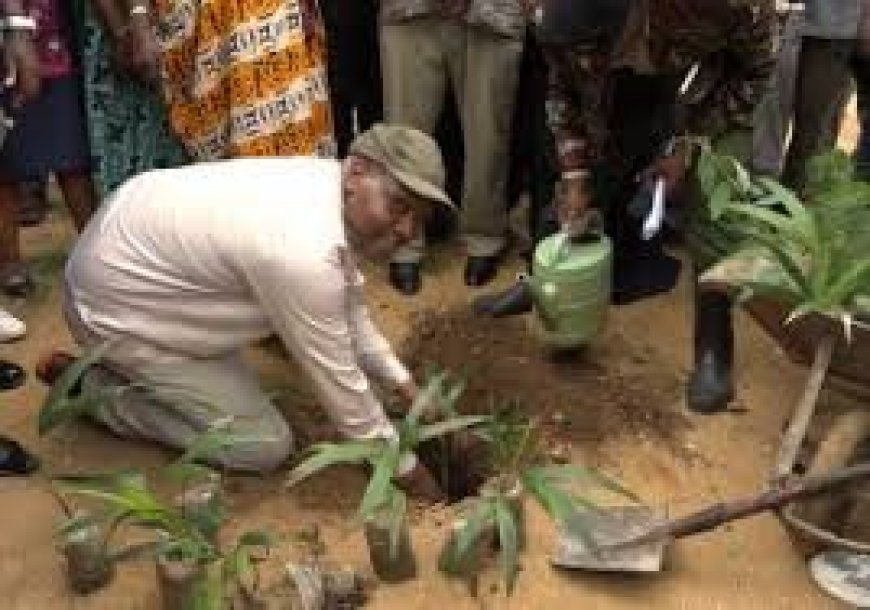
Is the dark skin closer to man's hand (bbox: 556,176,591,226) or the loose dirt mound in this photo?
the loose dirt mound

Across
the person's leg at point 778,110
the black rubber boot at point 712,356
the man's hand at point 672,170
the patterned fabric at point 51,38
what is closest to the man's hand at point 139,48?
the patterned fabric at point 51,38

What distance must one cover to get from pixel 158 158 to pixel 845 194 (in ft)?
7.12

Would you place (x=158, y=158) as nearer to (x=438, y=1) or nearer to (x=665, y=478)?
(x=438, y=1)

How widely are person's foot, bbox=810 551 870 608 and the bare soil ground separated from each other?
0.04 meters

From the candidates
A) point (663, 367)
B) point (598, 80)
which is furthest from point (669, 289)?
point (598, 80)

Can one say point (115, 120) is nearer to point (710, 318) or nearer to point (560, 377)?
point (560, 377)

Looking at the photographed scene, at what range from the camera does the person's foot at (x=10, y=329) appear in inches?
168

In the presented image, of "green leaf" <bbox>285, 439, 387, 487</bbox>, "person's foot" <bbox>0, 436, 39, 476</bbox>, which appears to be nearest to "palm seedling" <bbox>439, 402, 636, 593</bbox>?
"green leaf" <bbox>285, 439, 387, 487</bbox>

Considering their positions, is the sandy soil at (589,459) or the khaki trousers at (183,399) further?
the khaki trousers at (183,399)

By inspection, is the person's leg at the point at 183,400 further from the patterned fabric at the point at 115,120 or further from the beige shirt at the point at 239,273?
the patterned fabric at the point at 115,120

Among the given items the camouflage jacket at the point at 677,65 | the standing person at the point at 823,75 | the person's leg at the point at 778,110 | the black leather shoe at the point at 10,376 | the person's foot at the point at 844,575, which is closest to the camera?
the person's foot at the point at 844,575

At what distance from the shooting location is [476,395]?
406 centimetres

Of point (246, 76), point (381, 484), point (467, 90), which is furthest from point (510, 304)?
point (381, 484)

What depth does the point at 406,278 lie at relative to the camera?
4.64m
